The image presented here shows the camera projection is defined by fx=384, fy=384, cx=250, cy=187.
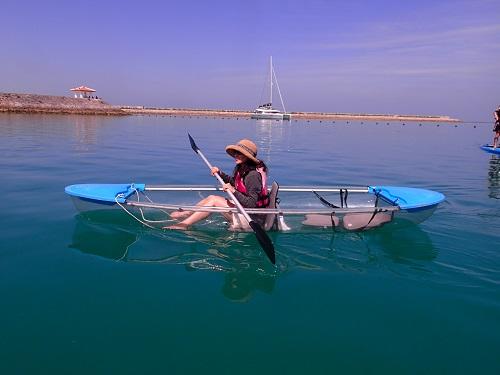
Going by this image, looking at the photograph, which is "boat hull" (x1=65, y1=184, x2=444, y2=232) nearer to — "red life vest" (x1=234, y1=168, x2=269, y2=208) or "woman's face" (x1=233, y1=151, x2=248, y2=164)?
"red life vest" (x1=234, y1=168, x2=269, y2=208)

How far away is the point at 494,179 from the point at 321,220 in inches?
391

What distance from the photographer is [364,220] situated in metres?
6.20

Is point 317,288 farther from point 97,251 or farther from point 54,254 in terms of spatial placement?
point 54,254

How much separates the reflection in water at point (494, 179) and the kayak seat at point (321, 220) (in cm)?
627

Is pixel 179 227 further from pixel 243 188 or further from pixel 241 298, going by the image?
pixel 241 298

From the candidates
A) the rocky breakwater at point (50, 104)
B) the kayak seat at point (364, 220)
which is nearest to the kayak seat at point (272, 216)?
the kayak seat at point (364, 220)

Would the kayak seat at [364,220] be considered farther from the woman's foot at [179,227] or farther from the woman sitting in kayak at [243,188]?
the woman's foot at [179,227]

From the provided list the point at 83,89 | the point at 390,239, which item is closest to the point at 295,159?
the point at 390,239

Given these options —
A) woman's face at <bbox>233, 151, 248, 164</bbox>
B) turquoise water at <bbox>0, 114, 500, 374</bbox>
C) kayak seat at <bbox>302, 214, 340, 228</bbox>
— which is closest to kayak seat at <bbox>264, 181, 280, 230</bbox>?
turquoise water at <bbox>0, 114, 500, 374</bbox>

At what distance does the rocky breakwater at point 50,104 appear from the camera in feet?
154

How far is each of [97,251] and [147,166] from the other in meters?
8.03

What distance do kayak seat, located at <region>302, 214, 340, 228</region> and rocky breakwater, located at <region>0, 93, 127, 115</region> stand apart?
1895 inches

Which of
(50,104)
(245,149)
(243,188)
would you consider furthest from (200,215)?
(50,104)

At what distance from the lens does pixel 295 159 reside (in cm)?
1677
